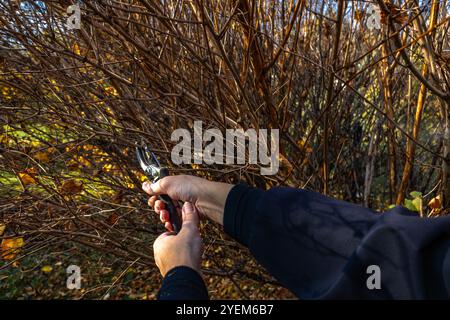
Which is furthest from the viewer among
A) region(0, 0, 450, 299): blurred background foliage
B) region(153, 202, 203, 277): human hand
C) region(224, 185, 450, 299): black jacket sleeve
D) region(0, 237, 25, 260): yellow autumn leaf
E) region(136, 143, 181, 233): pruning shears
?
region(0, 237, 25, 260): yellow autumn leaf

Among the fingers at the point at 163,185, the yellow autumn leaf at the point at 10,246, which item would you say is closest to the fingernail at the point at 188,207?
the fingers at the point at 163,185

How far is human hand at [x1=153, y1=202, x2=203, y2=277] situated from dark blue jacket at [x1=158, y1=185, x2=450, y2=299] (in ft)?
0.24

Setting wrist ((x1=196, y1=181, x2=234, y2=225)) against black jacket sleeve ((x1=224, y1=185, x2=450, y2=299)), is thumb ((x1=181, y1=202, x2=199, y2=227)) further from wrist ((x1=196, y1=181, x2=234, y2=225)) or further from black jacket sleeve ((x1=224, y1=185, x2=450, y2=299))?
black jacket sleeve ((x1=224, y1=185, x2=450, y2=299))

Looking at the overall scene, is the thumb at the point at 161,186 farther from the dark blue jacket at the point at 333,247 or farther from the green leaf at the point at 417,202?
the green leaf at the point at 417,202

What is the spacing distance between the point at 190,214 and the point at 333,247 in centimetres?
57

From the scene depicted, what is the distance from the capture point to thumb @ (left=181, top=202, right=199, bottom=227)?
144 cm

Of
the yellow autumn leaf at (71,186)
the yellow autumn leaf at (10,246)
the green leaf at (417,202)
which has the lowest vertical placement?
the yellow autumn leaf at (10,246)

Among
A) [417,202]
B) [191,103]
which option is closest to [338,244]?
[417,202]

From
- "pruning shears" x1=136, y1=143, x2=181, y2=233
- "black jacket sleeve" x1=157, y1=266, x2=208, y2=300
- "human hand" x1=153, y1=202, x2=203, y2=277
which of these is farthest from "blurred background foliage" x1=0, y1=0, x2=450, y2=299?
"black jacket sleeve" x1=157, y1=266, x2=208, y2=300

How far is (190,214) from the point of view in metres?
1.45

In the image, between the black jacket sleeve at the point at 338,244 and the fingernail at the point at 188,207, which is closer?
the black jacket sleeve at the point at 338,244

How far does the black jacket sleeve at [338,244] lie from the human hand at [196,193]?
9cm

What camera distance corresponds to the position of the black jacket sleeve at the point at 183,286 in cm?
101
